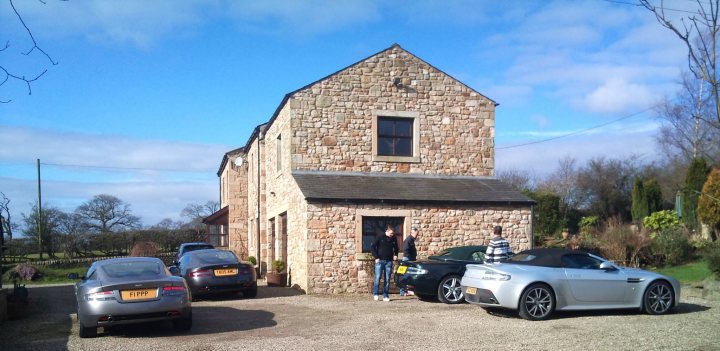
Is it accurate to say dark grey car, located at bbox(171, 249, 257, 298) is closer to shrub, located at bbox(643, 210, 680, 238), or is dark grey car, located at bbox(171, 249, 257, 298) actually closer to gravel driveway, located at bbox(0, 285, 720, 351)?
gravel driveway, located at bbox(0, 285, 720, 351)

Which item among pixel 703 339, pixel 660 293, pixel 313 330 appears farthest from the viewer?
pixel 660 293

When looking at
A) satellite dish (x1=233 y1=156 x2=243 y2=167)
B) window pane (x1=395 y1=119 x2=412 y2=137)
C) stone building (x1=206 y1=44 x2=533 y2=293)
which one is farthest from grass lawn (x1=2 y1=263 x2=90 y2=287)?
window pane (x1=395 y1=119 x2=412 y2=137)

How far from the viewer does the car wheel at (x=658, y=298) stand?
11391mm

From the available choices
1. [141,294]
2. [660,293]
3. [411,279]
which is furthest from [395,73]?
[141,294]

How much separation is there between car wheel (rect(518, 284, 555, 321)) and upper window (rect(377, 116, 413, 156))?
31.5 feet

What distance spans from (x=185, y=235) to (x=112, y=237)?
3.98 m

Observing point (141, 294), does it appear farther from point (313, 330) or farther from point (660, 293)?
point (660, 293)

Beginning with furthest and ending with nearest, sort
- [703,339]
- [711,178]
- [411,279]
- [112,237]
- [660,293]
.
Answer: [112,237]
[711,178]
[411,279]
[660,293]
[703,339]

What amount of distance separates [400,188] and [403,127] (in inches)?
94.7

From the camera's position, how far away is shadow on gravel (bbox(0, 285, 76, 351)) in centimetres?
951

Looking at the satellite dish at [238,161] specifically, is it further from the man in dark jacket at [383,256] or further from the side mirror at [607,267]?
the side mirror at [607,267]

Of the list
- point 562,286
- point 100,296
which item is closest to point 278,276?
point 100,296

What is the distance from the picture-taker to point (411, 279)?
1445 centimetres

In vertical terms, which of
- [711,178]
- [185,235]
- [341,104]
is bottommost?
[185,235]
